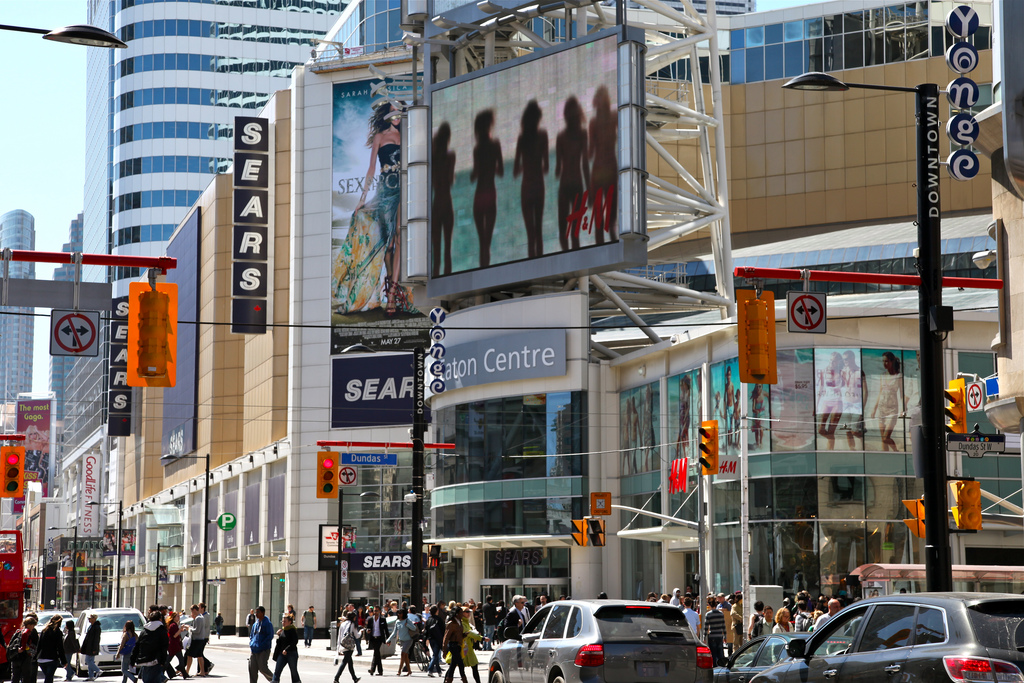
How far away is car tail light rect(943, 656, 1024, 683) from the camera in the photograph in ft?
36.5

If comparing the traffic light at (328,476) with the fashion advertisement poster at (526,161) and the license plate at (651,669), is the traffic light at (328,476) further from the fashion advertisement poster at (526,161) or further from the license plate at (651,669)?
the license plate at (651,669)

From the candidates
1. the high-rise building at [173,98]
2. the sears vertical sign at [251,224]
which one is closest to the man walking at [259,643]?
the sears vertical sign at [251,224]

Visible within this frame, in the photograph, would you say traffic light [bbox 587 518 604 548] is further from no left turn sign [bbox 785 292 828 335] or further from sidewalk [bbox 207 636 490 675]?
no left turn sign [bbox 785 292 828 335]

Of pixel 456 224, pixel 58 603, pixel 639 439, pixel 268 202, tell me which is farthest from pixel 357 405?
pixel 58 603

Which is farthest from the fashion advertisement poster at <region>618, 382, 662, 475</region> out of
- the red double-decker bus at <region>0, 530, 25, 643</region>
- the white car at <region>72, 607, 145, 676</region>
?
the red double-decker bus at <region>0, 530, 25, 643</region>

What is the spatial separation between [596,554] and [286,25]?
3493 inches

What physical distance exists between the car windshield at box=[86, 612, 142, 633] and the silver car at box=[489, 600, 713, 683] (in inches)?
751

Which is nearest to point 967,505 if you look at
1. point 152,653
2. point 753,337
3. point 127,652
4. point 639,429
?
point 753,337

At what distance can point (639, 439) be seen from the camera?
53.6 m

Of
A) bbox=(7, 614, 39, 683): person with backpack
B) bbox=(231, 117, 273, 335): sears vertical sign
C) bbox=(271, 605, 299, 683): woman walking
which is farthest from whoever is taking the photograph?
bbox=(231, 117, 273, 335): sears vertical sign

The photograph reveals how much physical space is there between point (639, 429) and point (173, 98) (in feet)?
278

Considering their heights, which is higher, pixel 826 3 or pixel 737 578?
pixel 826 3

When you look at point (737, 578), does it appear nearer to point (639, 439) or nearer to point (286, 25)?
point (639, 439)

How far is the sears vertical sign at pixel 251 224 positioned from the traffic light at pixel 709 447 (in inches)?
1948
